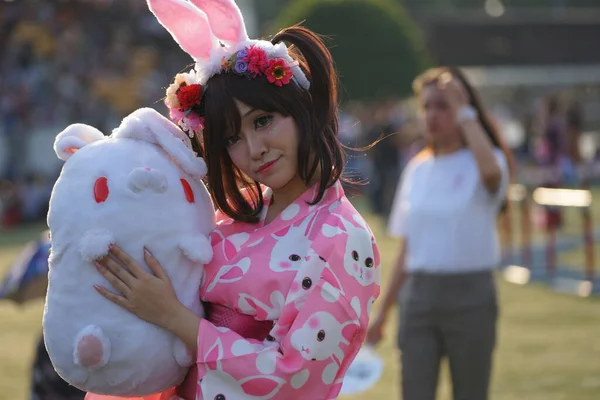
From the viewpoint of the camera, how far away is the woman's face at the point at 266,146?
2.81 metres

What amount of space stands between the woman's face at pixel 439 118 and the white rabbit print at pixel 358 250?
2.35 metres

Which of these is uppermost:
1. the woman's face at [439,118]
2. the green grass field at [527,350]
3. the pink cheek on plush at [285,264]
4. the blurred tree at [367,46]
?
the pink cheek on plush at [285,264]

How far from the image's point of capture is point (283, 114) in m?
2.82

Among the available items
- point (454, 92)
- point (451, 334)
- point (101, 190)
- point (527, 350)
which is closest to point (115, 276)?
point (101, 190)

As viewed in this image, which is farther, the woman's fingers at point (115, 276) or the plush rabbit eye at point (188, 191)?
the plush rabbit eye at point (188, 191)

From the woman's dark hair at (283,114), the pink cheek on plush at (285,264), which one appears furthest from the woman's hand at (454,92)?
the pink cheek on plush at (285,264)

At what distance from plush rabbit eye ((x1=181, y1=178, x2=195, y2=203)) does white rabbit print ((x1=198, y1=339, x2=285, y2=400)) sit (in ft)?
1.29

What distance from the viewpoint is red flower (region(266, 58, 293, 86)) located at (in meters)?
2.82

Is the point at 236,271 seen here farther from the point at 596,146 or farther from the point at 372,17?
the point at 372,17

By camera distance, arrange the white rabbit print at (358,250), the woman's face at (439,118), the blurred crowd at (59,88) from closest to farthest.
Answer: the white rabbit print at (358,250), the woman's face at (439,118), the blurred crowd at (59,88)

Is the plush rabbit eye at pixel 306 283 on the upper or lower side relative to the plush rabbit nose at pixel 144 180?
lower

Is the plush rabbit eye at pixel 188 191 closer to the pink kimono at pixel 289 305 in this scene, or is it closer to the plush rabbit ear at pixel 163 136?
the plush rabbit ear at pixel 163 136

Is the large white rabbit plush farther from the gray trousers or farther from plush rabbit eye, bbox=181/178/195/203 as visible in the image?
the gray trousers

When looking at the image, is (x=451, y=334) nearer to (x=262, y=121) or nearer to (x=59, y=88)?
(x=262, y=121)
